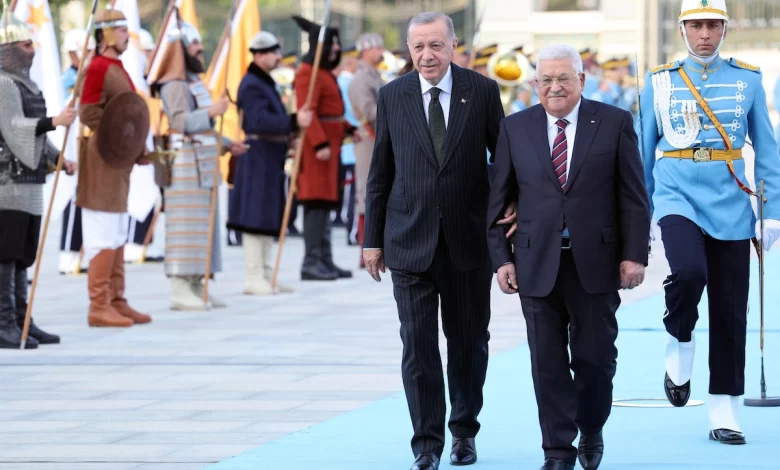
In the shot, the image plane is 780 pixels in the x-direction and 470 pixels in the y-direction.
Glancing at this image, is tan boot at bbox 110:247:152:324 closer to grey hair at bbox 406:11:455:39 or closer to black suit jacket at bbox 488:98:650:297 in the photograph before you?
grey hair at bbox 406:11:455:39

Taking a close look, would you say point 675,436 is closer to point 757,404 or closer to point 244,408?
point 757,404

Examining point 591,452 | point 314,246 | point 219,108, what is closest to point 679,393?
point 591,452

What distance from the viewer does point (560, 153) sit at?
6281 mm

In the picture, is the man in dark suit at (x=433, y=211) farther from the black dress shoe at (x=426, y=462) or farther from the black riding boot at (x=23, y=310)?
the black riding boot at (x=23, y=310)

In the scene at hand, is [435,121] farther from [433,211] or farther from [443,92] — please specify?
[433,211]

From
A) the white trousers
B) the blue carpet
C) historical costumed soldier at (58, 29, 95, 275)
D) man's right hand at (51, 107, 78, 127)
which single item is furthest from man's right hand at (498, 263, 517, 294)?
historical costumed soldier at (58, 29, 95, 275)

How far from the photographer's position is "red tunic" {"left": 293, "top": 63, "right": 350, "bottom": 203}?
49.6ft

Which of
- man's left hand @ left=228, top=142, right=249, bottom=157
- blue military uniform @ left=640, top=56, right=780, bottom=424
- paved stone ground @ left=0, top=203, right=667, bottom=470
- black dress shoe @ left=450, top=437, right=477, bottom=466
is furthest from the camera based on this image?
man's left hand @ left=228, top=142, right=249, bottom=157

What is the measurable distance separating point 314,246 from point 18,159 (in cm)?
572

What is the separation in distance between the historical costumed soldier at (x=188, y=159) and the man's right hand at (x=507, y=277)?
6395mm

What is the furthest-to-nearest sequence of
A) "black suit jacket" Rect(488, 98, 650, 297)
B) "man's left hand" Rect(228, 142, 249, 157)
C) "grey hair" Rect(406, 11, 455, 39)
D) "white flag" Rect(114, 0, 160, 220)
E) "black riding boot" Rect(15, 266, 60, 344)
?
"white flag" Rect(114, 0, 160, 220) → "man's left hand" Rect(228, 142, 249, 157) → "black riding boot" Rect(15, 266, 60, 344) → "grey hair" Rect(406, 11, 455, 39) → "black suit jacket" Rect(488, 98, 650, 297)

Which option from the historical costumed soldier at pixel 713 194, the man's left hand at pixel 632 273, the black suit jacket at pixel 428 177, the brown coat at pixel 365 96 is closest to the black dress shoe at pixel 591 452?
the man's left hand at pixel 632 273

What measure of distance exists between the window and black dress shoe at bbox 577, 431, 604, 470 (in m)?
50.2

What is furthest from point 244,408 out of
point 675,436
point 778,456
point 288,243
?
point 288,243
